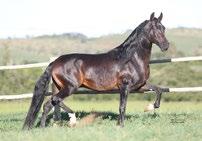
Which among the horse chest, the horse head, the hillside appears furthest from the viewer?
the hillside

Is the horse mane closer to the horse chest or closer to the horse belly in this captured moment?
the horse chest

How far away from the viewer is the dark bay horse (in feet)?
33.3

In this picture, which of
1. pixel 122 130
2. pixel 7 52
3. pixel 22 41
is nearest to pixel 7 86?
pixel 7 52

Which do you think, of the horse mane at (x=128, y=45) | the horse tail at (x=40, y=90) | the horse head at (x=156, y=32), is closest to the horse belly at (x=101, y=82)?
Result: the horse mane at (x=128, y=45)

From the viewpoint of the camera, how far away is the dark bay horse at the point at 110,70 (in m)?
10.1

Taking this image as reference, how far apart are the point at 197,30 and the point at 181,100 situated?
47513mm

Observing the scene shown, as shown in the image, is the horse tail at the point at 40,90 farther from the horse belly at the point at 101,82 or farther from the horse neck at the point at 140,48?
the horse neck at the point at 140,48

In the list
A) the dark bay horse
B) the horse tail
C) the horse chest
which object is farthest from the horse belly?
the horse tail

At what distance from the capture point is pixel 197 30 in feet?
230

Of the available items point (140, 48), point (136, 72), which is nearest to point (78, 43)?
point (140, 48)

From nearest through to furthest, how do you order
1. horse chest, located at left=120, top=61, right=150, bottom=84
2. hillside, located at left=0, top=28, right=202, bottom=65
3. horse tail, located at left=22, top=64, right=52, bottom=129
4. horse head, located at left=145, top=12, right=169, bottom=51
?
horse chest, located at left=120, top=61, right=150, bottom=84, horse head, located at left=145, top=12, right=169, bottom=51, horse tail, located at left=22, top=64, right=52, bottom=129, hillside, located at left=0, top=28, right=202, bottom=65

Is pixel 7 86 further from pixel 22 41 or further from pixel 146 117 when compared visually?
pixel 22 41

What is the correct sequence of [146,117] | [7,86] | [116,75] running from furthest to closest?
1. [7,86]
2. [146,117]
3. [116,75]

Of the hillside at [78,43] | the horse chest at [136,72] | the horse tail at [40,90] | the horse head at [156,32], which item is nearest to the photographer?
the horse chest at [136,72]
